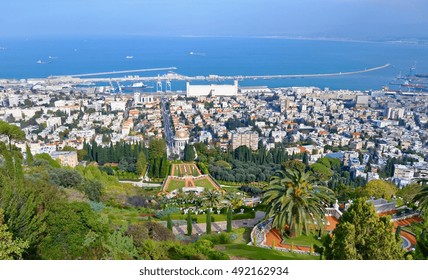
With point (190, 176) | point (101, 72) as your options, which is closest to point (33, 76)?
point (101, 72)

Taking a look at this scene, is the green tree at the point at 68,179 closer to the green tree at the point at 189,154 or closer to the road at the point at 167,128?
the green tree at the point at 189,154

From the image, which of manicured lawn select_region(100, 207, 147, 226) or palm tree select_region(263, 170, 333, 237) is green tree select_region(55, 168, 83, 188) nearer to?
manicured lawn select_region(100, 207, 147, 226)

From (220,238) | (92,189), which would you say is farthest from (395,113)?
(220,238)

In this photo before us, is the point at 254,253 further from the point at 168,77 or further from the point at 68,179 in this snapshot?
the point at 168,77

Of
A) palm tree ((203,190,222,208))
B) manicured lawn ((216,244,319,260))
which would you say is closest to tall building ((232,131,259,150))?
palm tree ((203,190,222,208))
